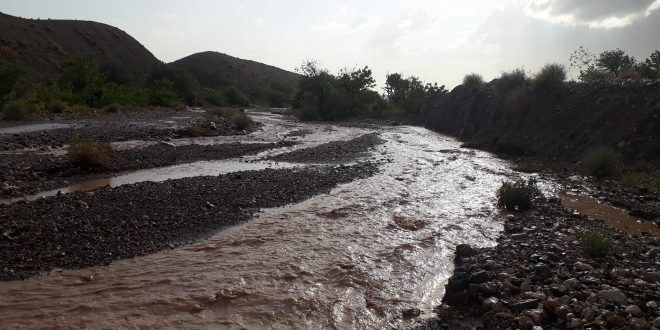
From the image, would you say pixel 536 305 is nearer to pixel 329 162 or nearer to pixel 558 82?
pixel 329 162

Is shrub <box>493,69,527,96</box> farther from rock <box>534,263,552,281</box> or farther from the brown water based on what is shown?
rock <box>534,263,552,281</box>

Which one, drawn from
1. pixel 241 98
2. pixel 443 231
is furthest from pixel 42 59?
pixel 443 231

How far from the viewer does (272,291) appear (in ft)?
22.7

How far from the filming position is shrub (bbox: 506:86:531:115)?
82.8 feet

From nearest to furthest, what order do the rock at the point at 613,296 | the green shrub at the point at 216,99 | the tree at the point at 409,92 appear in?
the rock at the point at 613,296 → the tree at the point at 409,92 → the green shrub at the point at 216,99

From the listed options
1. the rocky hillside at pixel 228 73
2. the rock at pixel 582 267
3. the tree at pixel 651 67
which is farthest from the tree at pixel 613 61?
the rocky hillside at pixel 228 73

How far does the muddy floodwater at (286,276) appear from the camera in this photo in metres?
6.05

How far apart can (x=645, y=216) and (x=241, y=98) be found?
79.0 meters

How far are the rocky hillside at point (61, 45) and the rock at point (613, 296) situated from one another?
53773 millimetres

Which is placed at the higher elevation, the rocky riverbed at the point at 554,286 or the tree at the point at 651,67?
the tree at the point at 651,67

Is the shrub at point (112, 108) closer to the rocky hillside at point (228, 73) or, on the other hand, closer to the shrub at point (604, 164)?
the shrub at point (604, 164)

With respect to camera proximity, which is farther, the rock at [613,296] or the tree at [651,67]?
the tree at [651,67]

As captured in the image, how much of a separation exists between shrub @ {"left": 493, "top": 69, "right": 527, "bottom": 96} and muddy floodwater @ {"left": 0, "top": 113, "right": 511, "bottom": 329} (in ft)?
65.4

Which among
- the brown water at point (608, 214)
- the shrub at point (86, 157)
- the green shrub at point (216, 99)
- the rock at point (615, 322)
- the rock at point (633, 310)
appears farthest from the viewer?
the green shrub at point (216, 99)
